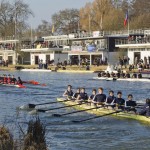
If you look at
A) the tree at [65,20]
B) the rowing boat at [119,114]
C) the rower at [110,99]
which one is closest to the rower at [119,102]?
the rower at [110,99]

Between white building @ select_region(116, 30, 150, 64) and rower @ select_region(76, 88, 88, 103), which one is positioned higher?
white building @ select_region(116, 30, 150, 64)

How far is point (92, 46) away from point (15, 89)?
38.2m

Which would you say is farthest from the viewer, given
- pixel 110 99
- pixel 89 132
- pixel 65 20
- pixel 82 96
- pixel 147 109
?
pixel 65 20

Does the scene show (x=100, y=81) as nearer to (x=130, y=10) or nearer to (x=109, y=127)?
(x=109, y=127)

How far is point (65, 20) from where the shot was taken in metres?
118

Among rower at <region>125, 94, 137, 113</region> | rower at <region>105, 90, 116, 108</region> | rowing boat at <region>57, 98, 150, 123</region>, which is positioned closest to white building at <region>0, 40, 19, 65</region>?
rowing boat at <region>57, 98, 150, 123</region>

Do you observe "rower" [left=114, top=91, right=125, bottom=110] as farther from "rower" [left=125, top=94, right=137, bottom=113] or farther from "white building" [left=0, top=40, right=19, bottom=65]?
"white building" [left=0, top=40, right=19, bottom=65]

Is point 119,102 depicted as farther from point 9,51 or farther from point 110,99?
point 9,51

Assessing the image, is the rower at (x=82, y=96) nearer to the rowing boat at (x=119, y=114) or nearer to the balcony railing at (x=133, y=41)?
the rowing boat at (x=119, y=114)

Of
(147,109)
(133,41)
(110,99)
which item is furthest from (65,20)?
(147,109)

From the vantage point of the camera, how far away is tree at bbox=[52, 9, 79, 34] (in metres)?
117

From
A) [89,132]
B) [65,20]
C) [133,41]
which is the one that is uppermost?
[65,20]

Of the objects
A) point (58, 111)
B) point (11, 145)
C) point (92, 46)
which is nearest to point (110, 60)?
point (92, 46)

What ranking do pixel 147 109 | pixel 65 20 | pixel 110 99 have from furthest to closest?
pixel 65 20 < pixel 110 99 < pixel 147 109
